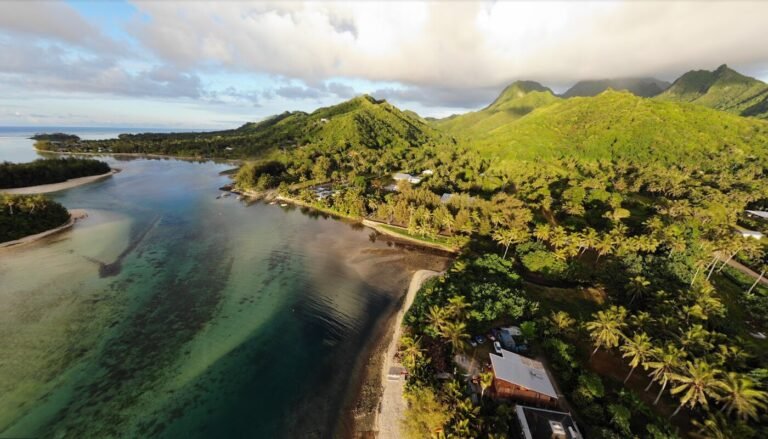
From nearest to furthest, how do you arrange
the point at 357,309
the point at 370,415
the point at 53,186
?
the point at 370,415, the point at 357,309, the point at 53,186

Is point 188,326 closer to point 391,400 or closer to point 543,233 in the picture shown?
point 391,400

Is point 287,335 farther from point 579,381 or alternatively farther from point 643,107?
point 643,107

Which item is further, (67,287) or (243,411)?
(67,287)

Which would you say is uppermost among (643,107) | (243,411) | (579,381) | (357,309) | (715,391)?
(643,107)

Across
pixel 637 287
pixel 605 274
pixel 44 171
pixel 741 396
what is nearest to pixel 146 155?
pixel 44 171

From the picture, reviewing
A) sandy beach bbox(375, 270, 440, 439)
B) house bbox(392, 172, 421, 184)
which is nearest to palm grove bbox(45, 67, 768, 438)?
sandy beach bbox(375, 270, 440, 439)

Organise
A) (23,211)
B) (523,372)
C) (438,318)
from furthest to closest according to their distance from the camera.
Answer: (23,211) < (438,318) < (523,372)

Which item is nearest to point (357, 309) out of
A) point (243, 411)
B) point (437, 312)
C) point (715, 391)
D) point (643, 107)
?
point (437, 312)
